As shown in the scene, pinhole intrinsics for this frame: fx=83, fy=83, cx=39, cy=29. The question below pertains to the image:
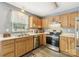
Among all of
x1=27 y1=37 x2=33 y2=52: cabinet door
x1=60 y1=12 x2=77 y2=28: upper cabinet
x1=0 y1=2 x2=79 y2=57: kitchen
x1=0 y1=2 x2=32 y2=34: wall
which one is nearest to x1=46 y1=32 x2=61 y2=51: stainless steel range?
x1=0 y1=2 x2=79 y2=57: kitchen

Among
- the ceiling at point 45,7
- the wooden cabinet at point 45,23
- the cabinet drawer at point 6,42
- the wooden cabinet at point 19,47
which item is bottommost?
the wooden cabinet at point 19,47

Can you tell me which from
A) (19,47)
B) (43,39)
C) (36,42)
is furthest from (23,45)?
(43,39)

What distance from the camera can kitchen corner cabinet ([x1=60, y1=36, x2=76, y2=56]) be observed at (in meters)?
1.45

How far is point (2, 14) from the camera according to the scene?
139cm

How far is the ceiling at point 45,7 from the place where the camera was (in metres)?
1.37

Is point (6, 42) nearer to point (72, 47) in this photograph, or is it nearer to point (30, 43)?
point (30, 43)

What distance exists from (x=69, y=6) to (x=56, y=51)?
2.68 ft

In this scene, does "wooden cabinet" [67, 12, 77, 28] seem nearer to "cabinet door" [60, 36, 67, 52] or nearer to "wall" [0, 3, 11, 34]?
"cabinet door" [60, 36, 67, 52]

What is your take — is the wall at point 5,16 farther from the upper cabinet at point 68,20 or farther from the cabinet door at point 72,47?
the cabinet door at point 72,47

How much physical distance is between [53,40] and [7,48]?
2.69 feet

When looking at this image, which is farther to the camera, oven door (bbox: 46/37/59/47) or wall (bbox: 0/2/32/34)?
oven door (bbox: 46/37/59/47)

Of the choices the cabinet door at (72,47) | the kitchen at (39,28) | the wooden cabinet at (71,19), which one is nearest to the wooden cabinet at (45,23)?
the kitchen at (39,28)

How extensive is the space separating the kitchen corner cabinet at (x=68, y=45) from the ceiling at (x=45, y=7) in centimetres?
54

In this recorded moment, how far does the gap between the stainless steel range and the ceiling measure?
39 cm
